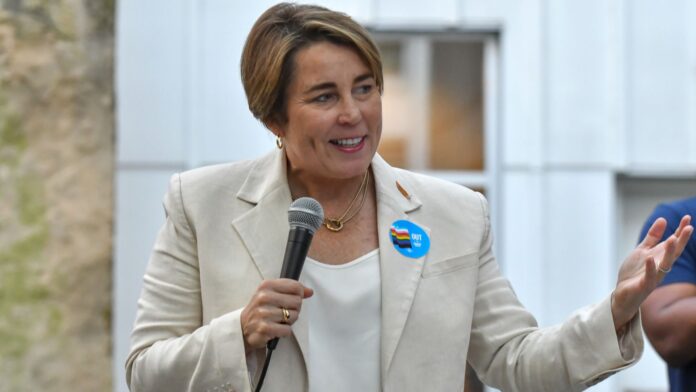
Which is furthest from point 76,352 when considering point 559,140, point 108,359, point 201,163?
point 559,140

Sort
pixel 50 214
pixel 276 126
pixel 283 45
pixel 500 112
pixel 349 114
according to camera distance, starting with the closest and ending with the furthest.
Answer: pixel 349 114, pixel 283 45, pixel 276 126, pixel 50 214, pixel 500 112

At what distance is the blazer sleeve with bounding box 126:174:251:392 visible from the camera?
9.98 feet

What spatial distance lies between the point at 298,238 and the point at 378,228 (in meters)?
0.45

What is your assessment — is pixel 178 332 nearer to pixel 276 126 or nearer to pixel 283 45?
pixel 276 126

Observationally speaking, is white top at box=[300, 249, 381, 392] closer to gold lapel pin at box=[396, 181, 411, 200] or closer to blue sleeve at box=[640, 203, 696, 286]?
gold lapel pin at box=[396, 181, 411, 200]

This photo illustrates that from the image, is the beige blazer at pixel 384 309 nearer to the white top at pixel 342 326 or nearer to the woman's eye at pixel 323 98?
the white top at pixel 342 326

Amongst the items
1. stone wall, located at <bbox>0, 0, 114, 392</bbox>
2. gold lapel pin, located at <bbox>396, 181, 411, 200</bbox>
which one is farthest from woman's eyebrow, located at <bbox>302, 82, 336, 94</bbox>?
stone wall, located at <bbox>0, 0, 114, 392</bbox>

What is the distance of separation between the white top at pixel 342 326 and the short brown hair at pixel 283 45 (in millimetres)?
392

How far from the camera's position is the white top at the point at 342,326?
3.18 m

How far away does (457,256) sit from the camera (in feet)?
10.9

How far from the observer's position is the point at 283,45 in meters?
3.27

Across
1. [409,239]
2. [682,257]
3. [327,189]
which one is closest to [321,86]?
[327,189]

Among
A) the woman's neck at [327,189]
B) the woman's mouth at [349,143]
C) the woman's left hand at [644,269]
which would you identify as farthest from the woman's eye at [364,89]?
the woman's left hand at [644,269]

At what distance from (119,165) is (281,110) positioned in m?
5.43
